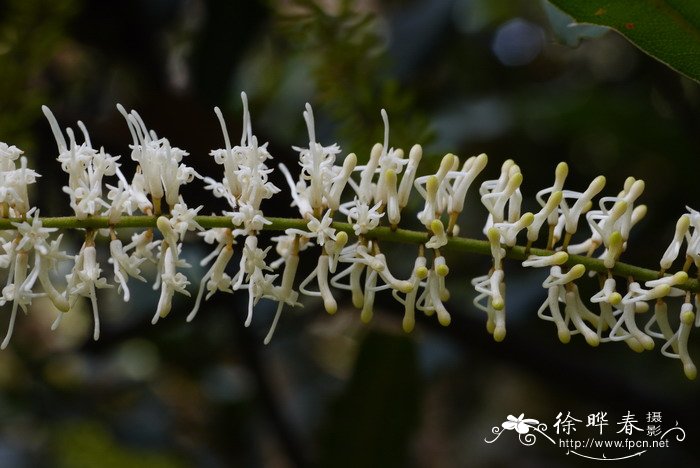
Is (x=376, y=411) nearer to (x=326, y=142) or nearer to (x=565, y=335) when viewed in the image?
(x=326, y=142)

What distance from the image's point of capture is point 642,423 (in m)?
1.10

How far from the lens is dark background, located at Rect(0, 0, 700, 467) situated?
0.95m

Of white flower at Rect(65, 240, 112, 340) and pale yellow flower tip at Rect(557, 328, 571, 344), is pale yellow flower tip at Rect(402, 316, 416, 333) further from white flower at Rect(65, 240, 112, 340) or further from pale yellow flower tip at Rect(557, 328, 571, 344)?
white flower at Rect(65, 240, 112, 340)

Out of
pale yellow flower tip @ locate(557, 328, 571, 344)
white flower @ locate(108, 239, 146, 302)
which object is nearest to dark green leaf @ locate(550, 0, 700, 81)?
pale yellow flower tip @ locate(557, 328, 571, 344)

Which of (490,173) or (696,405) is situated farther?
(490,173)

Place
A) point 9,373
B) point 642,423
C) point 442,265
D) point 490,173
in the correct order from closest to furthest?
1. point 442,265
2. point 642,423
3. point 490,173
4. point 9,373

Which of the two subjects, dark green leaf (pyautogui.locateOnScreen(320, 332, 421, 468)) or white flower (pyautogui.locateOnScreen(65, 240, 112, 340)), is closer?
white flower (pyautogui.locateOnScreen(65, 240, 112, 340))

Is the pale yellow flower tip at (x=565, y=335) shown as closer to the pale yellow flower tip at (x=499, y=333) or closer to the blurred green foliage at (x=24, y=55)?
the pale yellow flower tip at (x=499, y=333)

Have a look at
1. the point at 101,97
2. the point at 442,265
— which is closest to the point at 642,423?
the point at 442,265

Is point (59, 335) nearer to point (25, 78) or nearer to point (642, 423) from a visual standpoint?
point (25, 78)

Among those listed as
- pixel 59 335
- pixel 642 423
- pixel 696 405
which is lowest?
pixel 59 335

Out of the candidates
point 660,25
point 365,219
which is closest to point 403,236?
point 365,219

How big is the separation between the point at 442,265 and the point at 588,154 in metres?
1.07

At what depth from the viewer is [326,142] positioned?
45.4 inches
